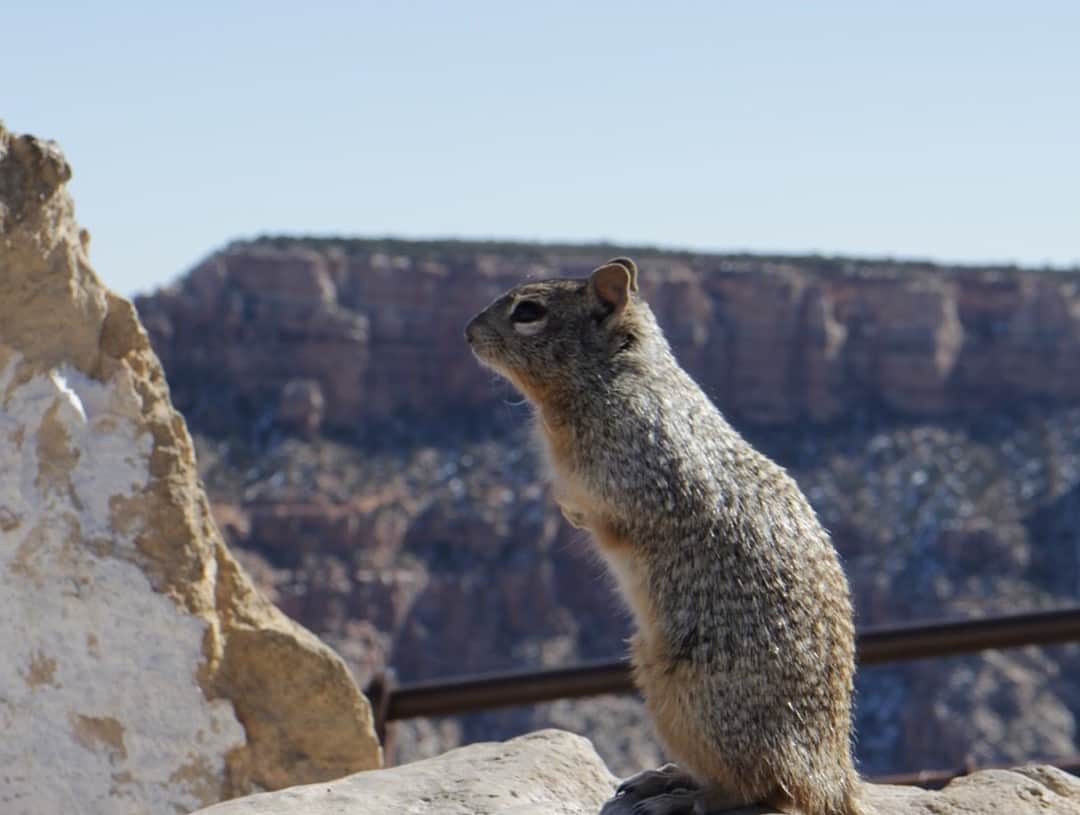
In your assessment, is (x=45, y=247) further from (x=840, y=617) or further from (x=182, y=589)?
(x=840, y=617)

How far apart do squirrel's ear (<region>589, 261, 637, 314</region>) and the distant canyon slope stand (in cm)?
4653

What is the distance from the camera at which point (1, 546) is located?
194 inches

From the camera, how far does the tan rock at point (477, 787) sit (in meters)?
4.33

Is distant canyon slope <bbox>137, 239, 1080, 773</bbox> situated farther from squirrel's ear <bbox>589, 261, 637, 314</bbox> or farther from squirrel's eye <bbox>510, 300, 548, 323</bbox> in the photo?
squirrel's ear <bbox>589, 261, 637, 314</bbox>

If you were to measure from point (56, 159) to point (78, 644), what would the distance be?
1515mm

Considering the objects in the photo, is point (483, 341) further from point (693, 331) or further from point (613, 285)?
point (693, 331)

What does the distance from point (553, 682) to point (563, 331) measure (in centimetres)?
176

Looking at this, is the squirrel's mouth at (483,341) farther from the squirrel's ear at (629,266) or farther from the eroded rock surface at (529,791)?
the eroded rock surface at (529,791)

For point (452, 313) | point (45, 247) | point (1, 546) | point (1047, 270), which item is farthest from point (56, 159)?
point (1047, 270)

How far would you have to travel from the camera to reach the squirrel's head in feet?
17.5

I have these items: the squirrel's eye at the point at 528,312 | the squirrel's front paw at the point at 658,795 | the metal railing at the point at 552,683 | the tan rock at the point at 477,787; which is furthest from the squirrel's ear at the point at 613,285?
the metal railing at the point at 552,683

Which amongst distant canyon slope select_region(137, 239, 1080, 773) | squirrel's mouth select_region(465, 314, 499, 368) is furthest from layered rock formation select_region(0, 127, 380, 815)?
distant canyon slope select_region(137, 239, 1080, 773)

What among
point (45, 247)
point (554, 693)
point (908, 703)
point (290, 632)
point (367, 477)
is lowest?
point (908, 703)

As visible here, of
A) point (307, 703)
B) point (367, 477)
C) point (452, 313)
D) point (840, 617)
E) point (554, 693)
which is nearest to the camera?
point (840, 617)
